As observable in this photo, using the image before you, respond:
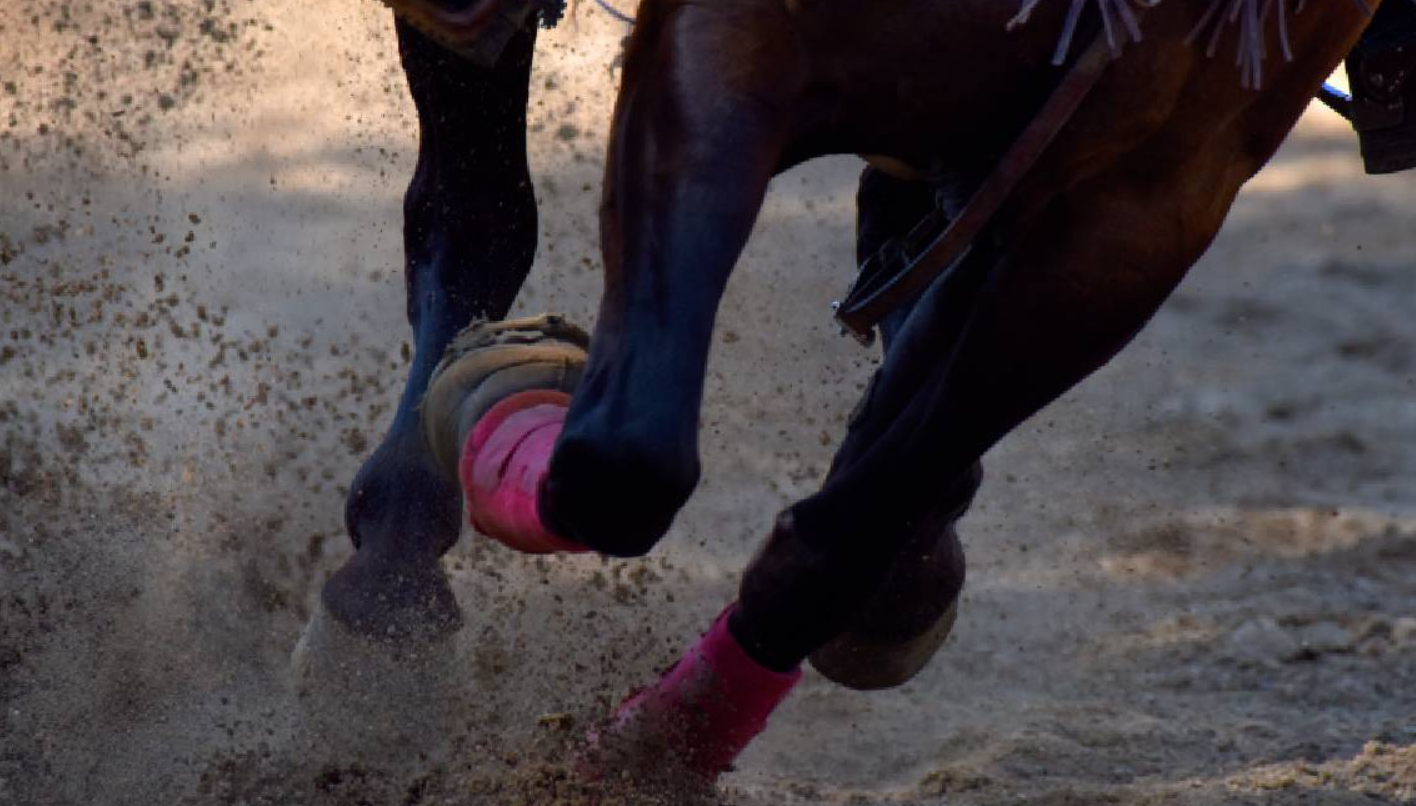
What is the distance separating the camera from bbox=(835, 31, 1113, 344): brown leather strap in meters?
2.07

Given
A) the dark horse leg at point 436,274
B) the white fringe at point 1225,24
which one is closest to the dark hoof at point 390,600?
the dark horse leg at point 436,274

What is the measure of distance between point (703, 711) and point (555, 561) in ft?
4.43

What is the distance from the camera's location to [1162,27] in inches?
82.7

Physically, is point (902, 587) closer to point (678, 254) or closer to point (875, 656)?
point (875, 656)

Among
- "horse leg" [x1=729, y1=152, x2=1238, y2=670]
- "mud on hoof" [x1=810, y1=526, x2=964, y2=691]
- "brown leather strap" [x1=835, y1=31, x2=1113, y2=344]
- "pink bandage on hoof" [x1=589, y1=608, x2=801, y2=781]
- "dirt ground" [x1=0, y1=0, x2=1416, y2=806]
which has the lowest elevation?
"dirt ground" [x1=0, y1=0, x2=1416, y2=806]

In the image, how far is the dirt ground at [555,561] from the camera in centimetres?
313

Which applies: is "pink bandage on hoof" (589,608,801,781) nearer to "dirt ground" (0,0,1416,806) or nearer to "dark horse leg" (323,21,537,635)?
"dirt ground" (0,0,1416,806)

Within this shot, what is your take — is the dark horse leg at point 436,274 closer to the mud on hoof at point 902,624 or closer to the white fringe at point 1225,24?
the mud on hoof at point 902,624

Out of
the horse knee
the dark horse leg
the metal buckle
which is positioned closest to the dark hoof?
the dark horse leg

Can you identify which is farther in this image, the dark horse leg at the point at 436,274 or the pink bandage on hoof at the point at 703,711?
the dark horse leg at the point at 436,274

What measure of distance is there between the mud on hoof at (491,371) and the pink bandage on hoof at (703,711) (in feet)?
1.15

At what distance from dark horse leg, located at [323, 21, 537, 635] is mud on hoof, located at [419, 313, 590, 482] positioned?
18.6 inches

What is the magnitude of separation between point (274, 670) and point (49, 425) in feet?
3.03

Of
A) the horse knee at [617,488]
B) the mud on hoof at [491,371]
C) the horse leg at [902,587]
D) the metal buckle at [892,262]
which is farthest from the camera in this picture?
the horse leg at [902,587]
